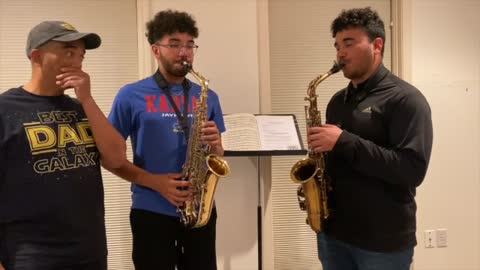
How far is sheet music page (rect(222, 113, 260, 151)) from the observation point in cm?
280

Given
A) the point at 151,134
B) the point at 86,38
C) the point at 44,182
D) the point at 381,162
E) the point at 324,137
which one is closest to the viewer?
the point at 44,182

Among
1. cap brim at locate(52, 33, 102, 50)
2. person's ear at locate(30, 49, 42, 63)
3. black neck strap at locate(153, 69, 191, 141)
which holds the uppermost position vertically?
cap brim at locate(52, 33, 102, 50)

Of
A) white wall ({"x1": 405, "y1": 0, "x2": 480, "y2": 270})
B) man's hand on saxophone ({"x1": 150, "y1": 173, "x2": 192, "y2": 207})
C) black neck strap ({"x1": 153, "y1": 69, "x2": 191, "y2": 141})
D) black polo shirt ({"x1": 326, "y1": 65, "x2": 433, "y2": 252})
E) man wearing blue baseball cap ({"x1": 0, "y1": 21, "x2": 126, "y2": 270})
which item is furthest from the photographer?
white wall ({"x1": 405, "y1": 0, "x2": 480, "y2": 270})

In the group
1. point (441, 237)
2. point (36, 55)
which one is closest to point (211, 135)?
point (36, 55)

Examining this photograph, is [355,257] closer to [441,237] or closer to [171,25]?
[171,25]

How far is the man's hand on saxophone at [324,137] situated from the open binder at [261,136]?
0.76 metres

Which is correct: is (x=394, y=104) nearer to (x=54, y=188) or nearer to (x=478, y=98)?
(x=54, y=188)

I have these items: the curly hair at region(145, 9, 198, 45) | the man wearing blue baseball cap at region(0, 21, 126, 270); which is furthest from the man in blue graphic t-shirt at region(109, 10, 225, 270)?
the man wearing blue baseball cap at region(0, 21, 126, 270)

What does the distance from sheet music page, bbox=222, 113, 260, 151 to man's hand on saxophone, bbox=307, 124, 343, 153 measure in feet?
2.70

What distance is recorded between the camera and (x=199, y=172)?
7.10ft

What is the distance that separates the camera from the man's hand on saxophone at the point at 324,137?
1.92 meters

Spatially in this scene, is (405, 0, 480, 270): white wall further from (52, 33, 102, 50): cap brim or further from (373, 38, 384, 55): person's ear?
(52, 33, 102, 50): cap brim

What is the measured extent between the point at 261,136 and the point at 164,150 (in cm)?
90

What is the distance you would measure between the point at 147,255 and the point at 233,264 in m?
1.33
